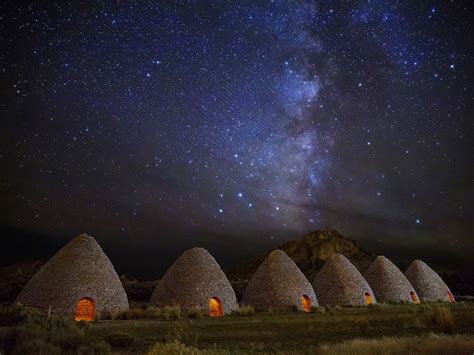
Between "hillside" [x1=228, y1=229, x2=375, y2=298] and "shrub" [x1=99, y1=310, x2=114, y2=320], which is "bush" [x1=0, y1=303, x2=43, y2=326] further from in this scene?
"hillside" [x1=228, y1=229, x2=375, y2=298]

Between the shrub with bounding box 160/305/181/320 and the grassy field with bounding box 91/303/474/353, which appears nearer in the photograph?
the grassy field with bounding box 91/303/474/353

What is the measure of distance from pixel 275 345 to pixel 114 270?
1152 cm

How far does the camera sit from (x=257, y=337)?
1041 centimetres

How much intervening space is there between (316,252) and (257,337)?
62460mm

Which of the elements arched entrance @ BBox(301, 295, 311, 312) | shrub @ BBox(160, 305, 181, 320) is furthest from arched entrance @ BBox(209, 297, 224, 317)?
arched entrance @ BBox(301, 295, 311, 312)

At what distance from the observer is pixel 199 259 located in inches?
802

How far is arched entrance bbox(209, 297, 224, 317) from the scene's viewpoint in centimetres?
1909

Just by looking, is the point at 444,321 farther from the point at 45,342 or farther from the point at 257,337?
the point at 45,342

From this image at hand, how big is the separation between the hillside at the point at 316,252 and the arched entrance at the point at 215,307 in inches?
1830

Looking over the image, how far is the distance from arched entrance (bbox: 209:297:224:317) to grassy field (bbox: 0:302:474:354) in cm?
429

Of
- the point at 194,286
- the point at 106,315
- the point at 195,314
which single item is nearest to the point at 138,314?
the point at 106,315

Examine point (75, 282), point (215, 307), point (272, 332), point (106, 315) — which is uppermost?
point (75, 282)

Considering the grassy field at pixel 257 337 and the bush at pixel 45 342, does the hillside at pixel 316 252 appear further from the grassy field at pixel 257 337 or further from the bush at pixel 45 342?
the bush at pixel 45 342

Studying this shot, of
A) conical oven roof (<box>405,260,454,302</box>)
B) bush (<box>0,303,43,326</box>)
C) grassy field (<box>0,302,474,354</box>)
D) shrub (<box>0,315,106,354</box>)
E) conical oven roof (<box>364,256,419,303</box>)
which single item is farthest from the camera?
conical oven roof (<box>405,260,454,302</box>)
